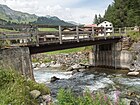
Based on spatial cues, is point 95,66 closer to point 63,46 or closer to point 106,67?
point 106,67

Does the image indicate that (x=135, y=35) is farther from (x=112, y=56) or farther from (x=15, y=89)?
(x=15, y=89)

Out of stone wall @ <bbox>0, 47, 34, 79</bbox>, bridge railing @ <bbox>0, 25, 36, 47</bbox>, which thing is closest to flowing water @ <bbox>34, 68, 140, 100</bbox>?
stone wall @ <bbox>0, 47, 34, 79</bbox>

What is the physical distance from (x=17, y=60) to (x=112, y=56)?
79.2 feet

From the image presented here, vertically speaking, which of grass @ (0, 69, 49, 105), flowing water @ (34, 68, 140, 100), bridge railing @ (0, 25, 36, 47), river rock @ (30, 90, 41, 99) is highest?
bridge railing @ (0, 25, 36, 47)

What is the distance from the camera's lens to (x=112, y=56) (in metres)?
36.8

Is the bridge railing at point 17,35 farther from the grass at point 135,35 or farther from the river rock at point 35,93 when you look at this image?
the grass at point 135,35

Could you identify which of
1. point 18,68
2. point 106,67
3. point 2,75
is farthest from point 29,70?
point 106,67

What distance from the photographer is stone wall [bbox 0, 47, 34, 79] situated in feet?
44.1

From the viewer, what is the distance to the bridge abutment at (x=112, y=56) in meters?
34.6

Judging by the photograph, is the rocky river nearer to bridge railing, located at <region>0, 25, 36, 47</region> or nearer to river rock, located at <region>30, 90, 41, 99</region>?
river rock, located at <region>30, 90, 41, 99</region>

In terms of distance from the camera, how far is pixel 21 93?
403 inches

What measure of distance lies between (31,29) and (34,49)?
80.3 inches

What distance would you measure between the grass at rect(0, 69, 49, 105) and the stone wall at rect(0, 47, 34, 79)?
1837 mm

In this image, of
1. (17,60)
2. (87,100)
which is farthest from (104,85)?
(87,100)
